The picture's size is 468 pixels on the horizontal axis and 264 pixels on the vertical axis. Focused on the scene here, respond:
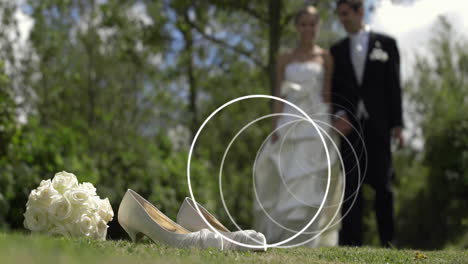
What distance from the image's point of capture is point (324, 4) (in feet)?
40.1

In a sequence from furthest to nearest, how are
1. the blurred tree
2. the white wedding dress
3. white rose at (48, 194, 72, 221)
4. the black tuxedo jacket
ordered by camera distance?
the blurred tree → the white wedding dress → the black tuxedo jacket → white rose at (48, 194, 72, 221)

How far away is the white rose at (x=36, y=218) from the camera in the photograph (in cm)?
462

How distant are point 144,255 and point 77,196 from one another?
1.32 metres

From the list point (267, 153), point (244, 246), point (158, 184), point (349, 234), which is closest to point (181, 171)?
point (158, 184)

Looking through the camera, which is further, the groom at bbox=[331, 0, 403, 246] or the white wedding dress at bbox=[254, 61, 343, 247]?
the white wedding dress at bbox=[254, 61, 343, 247]

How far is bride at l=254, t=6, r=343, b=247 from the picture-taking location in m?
7.51

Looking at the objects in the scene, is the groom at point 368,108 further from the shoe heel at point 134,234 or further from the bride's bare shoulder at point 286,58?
the shoe heel at point 134,234

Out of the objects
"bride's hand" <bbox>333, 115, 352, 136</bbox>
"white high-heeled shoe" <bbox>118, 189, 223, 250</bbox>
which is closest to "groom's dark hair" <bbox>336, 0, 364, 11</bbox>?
"bride's hand" <bbox>333, 115, 352, 136</bbox>

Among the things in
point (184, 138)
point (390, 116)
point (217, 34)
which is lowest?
point (184, 138)

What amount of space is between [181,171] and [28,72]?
940cm

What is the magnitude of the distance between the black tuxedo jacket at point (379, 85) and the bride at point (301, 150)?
0.35m

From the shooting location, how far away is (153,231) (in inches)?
180

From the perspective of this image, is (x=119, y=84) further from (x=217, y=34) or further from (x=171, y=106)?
(x=217, y=34)

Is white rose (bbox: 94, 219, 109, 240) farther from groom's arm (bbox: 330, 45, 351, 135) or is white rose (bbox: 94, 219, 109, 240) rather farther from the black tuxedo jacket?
the black tuxedo jacket
